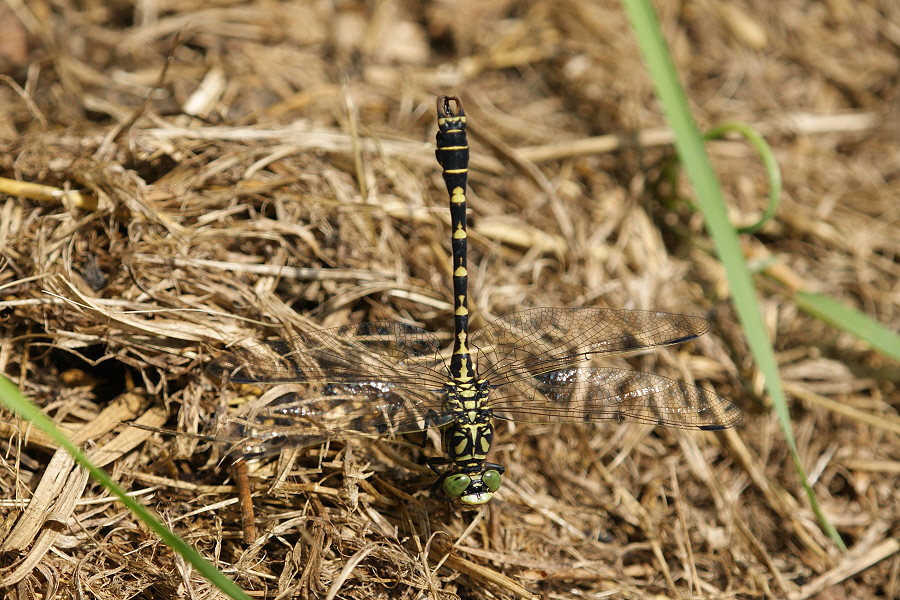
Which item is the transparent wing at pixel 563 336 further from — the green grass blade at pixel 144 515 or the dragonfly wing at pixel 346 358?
the green grass blade at pixel 144 515

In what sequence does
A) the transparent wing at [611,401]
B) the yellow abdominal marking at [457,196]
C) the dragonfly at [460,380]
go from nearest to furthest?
the dragonfly at [460,380] < the transparent wing at [611,401] < the yellow abdominal marking at [457,196]

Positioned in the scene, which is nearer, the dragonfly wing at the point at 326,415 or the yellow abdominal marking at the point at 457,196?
the dragonfly wing at the point at 326,415

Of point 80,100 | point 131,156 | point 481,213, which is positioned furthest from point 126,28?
point 481,213

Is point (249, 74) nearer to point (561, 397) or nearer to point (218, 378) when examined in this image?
point (218, 378)

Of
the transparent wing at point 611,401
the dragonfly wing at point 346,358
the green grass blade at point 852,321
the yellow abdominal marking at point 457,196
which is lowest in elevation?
the transparent wing at point 611,401

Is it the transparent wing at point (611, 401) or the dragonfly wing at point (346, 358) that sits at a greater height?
the dragonfly wing at point (346, 358)

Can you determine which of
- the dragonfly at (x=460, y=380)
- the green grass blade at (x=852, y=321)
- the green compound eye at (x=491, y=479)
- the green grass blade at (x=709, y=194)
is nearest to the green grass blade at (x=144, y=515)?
the dragonfly at (x=460, y=380)

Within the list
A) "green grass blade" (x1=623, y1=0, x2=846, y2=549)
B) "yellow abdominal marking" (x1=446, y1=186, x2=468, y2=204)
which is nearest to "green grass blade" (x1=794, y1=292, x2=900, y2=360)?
"green grass blade" (x1=623, y1=0, x2=846, y2=549)
